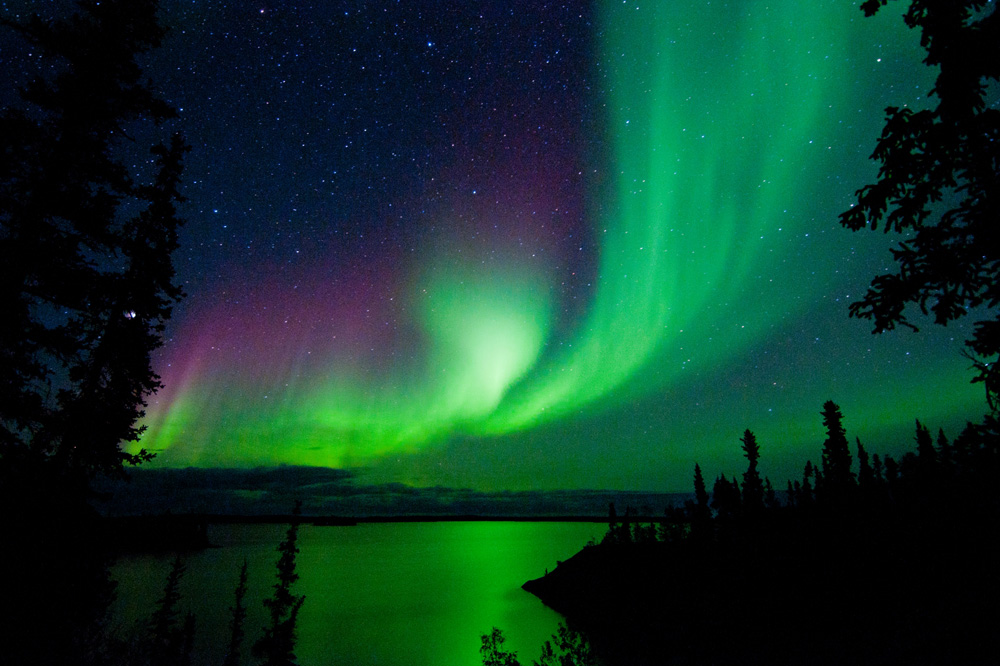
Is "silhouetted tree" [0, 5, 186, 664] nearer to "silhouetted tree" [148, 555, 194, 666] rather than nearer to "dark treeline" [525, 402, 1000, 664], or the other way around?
"dark treeline" [525, 402, 1000, 664]

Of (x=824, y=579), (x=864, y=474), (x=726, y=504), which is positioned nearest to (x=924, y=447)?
(x=864, y=474)

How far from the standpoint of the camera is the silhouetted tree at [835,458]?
240ft

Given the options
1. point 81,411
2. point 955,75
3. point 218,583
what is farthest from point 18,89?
point 218,583

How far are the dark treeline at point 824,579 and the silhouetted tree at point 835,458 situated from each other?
248mm

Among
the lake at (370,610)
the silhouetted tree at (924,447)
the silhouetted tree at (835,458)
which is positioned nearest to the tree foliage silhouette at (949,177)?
the lake at (370,610)

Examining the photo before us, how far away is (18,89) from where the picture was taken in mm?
8828

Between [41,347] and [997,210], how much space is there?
13.4 m

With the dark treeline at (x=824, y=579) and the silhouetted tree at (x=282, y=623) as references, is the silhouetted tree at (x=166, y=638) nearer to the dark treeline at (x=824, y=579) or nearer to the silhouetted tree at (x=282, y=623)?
the silhouetted tree at (x=282, y=623)

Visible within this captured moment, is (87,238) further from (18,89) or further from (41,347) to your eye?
(18,89)

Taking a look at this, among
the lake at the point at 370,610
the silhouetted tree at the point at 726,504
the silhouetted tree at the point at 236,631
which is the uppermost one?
the silhouetted tree at the point at 726,504

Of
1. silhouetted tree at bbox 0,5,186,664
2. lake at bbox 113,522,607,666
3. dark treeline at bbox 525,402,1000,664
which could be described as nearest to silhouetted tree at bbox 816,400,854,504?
dark treeline at bbox 525,402,1000,664

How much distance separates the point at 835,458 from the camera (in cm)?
7888

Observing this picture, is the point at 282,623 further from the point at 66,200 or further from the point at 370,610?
the point at 370,610

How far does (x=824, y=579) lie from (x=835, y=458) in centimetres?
4375
